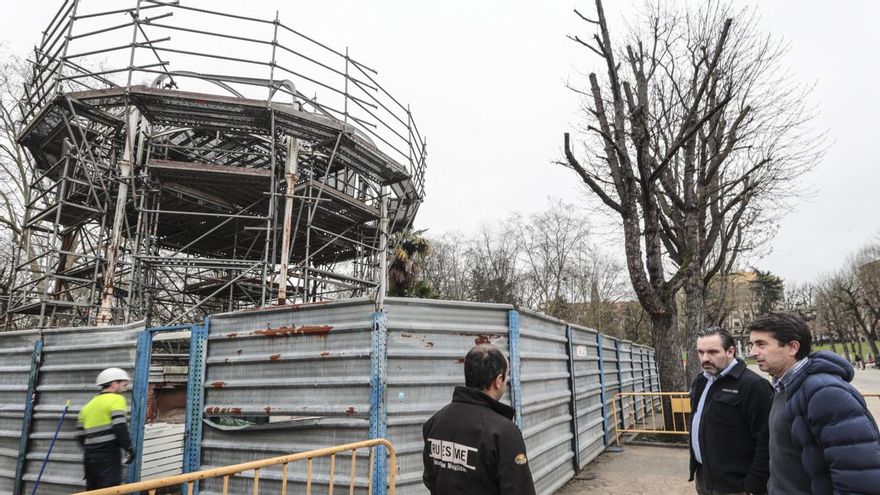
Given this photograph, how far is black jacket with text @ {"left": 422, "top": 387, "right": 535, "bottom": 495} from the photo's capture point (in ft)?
7.31

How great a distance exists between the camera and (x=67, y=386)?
6.06 meters

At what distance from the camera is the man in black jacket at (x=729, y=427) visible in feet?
11.2

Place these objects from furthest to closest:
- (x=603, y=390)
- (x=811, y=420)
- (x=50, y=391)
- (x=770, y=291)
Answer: (x=770, y=291) < (x=603, y=390) < (x=50, y=391) < (x=811, y=420)

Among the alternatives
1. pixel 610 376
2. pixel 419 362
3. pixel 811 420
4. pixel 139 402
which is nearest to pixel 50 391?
pixel 139 402

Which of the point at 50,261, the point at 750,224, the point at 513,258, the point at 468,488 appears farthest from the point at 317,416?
the point at 513,258

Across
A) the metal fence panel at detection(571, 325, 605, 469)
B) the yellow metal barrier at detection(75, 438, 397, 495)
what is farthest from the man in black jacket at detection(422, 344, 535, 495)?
the metal fence panel at detection(571, 325, 605, 469)

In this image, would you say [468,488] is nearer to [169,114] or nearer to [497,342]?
[497,342]

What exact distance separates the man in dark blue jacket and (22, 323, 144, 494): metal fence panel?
616cm

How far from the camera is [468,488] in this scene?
7.54ft

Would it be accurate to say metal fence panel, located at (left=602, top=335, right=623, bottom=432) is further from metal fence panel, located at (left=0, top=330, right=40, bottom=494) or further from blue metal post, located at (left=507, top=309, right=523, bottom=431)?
metal fence panel, located at (left=0, top=330, right=40, bottom=494)

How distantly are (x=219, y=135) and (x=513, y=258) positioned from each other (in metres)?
29.0

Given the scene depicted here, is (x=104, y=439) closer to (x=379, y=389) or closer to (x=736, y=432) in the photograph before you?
(x=379, y=389)

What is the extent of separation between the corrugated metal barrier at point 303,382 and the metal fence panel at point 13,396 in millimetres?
19

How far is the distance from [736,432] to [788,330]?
4.27 feet
